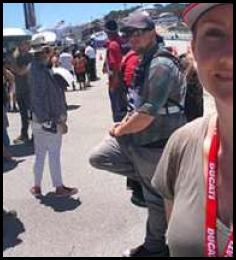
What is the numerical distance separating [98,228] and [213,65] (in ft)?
11.9

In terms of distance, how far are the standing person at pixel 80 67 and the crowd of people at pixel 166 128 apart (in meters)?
8.74

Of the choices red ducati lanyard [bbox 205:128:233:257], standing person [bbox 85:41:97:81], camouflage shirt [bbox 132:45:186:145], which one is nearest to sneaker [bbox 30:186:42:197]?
camouflage shirt [bbox 132:45:186:145]

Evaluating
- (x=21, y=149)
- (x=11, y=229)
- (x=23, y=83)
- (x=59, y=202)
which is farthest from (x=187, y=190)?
(x=23, y=83)

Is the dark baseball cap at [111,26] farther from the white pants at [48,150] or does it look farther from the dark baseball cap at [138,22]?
the dark baseball cap at [138,22]

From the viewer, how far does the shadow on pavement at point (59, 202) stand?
5.76 meters

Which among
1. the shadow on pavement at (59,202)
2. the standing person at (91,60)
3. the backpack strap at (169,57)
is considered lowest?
the standing person at (91,60)

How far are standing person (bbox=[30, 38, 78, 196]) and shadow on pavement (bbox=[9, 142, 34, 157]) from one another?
254cm

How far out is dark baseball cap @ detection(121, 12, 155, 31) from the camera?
4.27 m

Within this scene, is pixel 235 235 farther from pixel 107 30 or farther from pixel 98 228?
pixel 107 30

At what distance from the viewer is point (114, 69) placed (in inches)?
333

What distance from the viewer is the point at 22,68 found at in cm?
931

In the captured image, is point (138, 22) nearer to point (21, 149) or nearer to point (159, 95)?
point (159, 95)

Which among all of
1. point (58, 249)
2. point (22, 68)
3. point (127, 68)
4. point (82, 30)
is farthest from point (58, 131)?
point (82, 30)

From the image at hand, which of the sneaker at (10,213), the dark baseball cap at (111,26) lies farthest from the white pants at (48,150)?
the dark baseball cap at (111,26)
